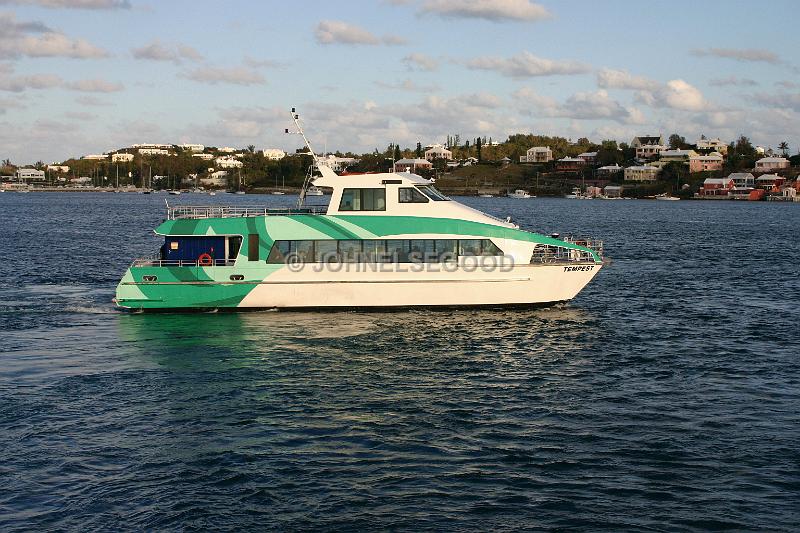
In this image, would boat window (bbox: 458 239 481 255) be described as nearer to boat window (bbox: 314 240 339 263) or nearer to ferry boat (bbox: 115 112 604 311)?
ferry boat (bbox: 115 112 604 311)

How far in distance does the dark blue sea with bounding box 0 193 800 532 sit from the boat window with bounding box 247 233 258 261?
225 centimetres

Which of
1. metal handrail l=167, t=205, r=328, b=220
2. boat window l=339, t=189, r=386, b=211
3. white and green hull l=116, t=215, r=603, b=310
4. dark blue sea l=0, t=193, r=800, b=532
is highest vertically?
boat window l=339, t=189, r=386, b=211

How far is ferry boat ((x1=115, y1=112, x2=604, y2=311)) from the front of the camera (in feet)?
104

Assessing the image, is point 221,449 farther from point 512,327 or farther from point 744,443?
point 512,327

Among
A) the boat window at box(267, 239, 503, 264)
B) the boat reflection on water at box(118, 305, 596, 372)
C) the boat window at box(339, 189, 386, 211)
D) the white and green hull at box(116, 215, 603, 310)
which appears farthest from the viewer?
the boat window at box(339, 189, 386, 211)

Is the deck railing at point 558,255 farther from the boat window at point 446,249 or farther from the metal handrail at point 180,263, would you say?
the metal handrail at point 180,263

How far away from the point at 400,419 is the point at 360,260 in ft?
42.7

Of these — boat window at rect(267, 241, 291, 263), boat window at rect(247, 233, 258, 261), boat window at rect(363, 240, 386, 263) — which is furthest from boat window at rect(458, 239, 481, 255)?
boat window at rect(247, 233, 258, 261)

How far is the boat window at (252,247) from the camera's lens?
105ft

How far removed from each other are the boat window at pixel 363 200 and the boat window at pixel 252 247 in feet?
11.6

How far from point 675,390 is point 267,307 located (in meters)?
15.9

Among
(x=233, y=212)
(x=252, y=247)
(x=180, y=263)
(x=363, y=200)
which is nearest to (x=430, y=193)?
(x=363, y=200)

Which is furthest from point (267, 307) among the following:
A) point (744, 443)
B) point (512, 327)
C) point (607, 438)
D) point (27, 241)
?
point (27, 241)

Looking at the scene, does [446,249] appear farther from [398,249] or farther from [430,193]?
[430,193]
